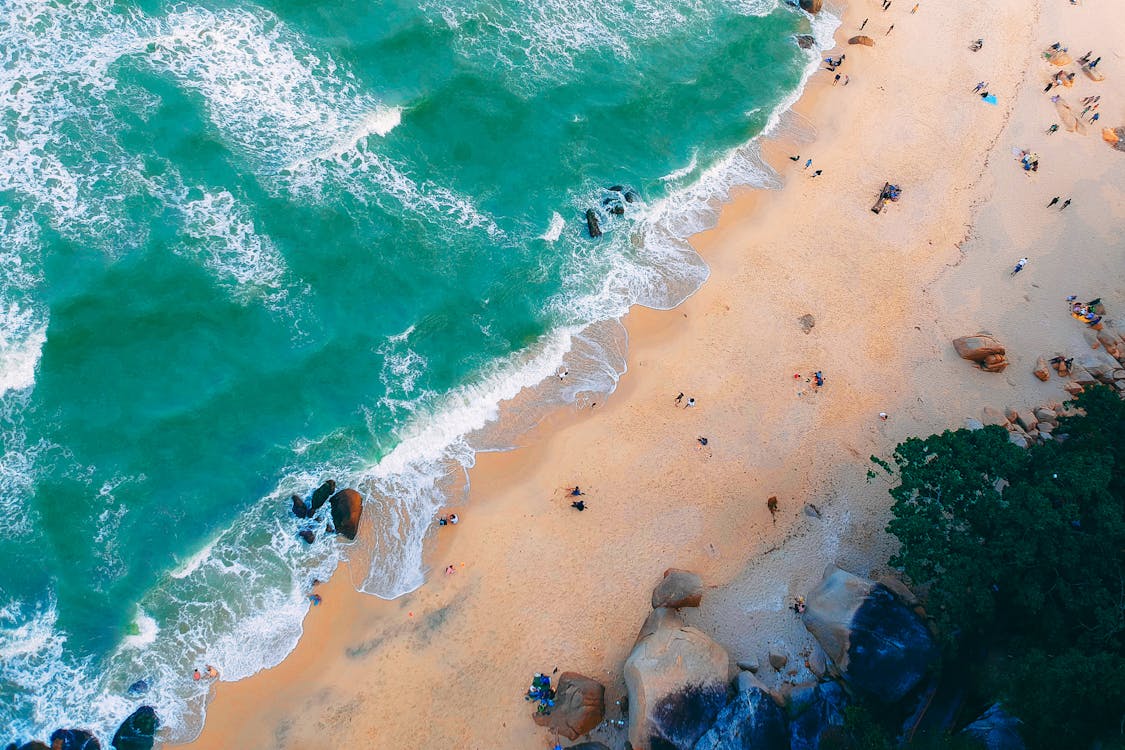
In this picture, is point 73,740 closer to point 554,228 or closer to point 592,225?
point 554,228

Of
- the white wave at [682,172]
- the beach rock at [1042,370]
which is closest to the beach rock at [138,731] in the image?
the white wave at [682,172]

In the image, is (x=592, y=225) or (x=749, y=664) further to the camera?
(x=592, y=225)

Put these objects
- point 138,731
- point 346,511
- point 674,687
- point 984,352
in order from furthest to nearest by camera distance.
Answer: point 984,352 → point 346,511 → point 138,731 → point 674,687

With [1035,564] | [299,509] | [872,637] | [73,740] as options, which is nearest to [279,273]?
[299,509]

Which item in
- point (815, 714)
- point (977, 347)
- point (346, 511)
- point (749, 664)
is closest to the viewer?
point (815, 714)

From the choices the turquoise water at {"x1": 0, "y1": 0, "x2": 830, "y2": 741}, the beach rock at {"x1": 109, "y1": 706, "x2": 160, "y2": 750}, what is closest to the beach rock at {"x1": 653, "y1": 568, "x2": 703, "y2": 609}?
the turquoise water at {"x1": 0, "y1": 0, "x2": 830, "y2": 741}

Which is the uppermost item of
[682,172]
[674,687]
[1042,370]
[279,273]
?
[682,172]

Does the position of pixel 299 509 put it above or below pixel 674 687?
below
